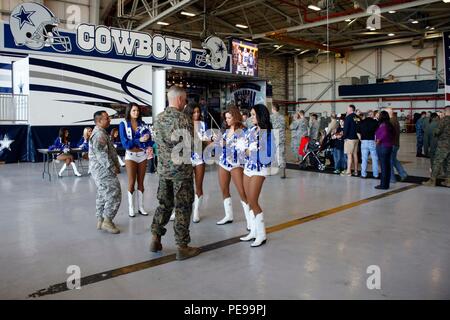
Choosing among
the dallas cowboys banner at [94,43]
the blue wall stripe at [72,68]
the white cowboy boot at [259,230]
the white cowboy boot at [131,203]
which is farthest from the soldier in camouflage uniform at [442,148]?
the blue wall stripe at [72,68]

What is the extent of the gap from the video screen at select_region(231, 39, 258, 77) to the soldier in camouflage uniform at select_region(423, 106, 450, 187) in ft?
30.1

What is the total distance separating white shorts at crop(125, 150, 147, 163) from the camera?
5.25m

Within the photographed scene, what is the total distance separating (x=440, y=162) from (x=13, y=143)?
35.5 feet

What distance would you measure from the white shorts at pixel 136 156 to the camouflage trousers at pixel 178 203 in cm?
161

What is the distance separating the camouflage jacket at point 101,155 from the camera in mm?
4570

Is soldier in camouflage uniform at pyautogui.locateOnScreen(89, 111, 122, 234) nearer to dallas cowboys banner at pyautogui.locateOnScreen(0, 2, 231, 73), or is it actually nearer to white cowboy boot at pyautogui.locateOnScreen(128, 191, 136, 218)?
white cowboy boot at pyautogui.locateOnScreen(128, 191, 136, 218)

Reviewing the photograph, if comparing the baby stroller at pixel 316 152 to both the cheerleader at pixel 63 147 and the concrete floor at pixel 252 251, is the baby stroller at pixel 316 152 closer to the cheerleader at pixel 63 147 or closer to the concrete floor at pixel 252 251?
the concrete floor at pixel 252 251

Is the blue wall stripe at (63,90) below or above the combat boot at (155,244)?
above

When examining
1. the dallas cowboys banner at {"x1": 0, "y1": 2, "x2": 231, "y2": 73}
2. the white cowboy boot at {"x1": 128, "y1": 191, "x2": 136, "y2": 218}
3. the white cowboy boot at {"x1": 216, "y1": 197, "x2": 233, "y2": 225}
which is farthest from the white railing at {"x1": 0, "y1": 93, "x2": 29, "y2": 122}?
the white cowboy boot at {"x1": 216, "y1": 197, "x2": 233, "y2": 225}

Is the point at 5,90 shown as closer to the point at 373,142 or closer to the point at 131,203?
the point at 131,203

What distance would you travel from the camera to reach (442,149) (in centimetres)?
769

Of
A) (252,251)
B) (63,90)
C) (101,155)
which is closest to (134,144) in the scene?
(101,155)

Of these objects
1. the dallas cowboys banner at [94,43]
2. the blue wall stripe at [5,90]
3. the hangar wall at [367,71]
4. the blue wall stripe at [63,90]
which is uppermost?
the hangar wall at [367,71]
